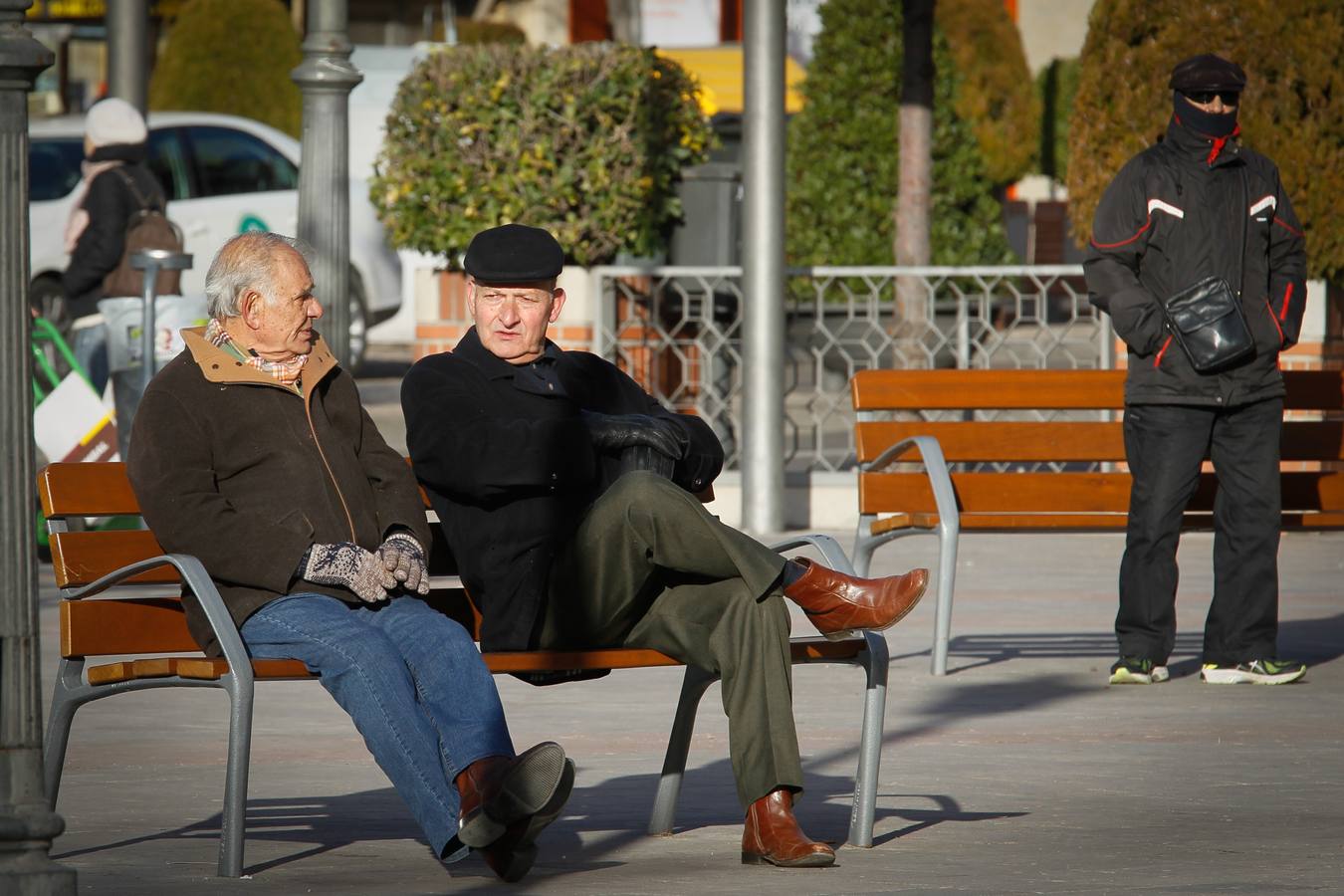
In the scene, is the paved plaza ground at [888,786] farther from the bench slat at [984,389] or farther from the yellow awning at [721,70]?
the yellow awning at [721,70]

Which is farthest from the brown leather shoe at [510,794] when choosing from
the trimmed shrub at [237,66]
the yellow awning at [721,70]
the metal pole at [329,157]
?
the yellow awning at [721,70]


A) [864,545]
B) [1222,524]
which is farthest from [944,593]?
[1222,524]

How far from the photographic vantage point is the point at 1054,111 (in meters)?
34.6

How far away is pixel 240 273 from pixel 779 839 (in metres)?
1.66

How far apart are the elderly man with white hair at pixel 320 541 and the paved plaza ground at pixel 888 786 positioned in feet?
0.78

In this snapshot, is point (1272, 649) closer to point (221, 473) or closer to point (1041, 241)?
point (221, 473)

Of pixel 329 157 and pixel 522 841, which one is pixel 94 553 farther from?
pixel 329 157

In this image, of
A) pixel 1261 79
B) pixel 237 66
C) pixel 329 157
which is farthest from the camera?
pixel 237 66

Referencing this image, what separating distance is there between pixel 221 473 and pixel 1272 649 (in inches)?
146

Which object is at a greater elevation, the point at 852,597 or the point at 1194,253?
the point at 1194,253

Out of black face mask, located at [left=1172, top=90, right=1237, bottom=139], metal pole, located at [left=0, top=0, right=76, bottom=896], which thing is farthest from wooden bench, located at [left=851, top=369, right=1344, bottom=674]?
metal pole, located at [left=0, top=0, right=76, bottom=896]

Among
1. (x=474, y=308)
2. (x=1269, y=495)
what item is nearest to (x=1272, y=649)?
(x=1269, y=495)

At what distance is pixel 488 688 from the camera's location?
187 inches

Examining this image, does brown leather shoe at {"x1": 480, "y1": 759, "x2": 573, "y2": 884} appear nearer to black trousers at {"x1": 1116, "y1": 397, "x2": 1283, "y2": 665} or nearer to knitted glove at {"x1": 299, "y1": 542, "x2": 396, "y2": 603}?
knitted glove at {"x1": 299, "y1": 542, "x2": 396, "y2": 603}
